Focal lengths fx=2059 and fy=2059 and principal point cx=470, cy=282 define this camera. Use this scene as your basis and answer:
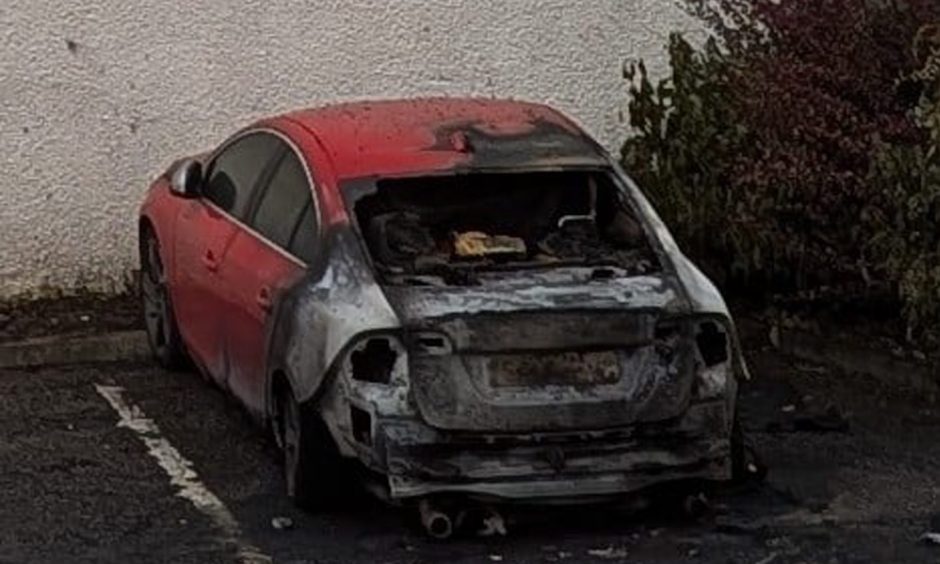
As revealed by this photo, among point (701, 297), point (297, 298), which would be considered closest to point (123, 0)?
point (297, 298)

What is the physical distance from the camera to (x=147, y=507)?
780 cm

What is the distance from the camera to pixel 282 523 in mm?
7574

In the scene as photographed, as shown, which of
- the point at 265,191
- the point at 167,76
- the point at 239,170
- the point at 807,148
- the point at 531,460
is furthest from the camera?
the point at 167,76

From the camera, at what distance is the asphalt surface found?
7.32 m

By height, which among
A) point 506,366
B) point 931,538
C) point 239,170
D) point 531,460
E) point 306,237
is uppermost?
point 239,170

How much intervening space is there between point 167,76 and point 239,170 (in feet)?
8.47

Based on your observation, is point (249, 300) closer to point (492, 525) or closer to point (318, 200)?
point (318, 200)

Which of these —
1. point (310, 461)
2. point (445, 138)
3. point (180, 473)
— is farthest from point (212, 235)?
point (310, 461)

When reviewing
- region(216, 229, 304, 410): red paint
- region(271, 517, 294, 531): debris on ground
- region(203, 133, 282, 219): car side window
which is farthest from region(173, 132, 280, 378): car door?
region(271, 517, 294, 531): debris on ground

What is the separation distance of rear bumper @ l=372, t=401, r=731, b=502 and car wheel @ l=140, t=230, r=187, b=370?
2.77m

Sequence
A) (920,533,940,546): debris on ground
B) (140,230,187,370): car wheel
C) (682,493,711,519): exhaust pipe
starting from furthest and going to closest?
(140,230,187,370): car wheel → (682,493,711,519): exhaust pipe → (920,533,940,546): debris on ground

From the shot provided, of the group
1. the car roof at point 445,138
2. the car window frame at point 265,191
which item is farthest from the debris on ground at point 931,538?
the car window frame at point 265,191

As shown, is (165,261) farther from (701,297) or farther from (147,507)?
(701,297)

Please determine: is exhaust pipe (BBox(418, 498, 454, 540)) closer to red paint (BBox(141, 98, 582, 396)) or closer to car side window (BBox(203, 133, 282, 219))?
red paint (BBox(141, 98, 582, 396))
